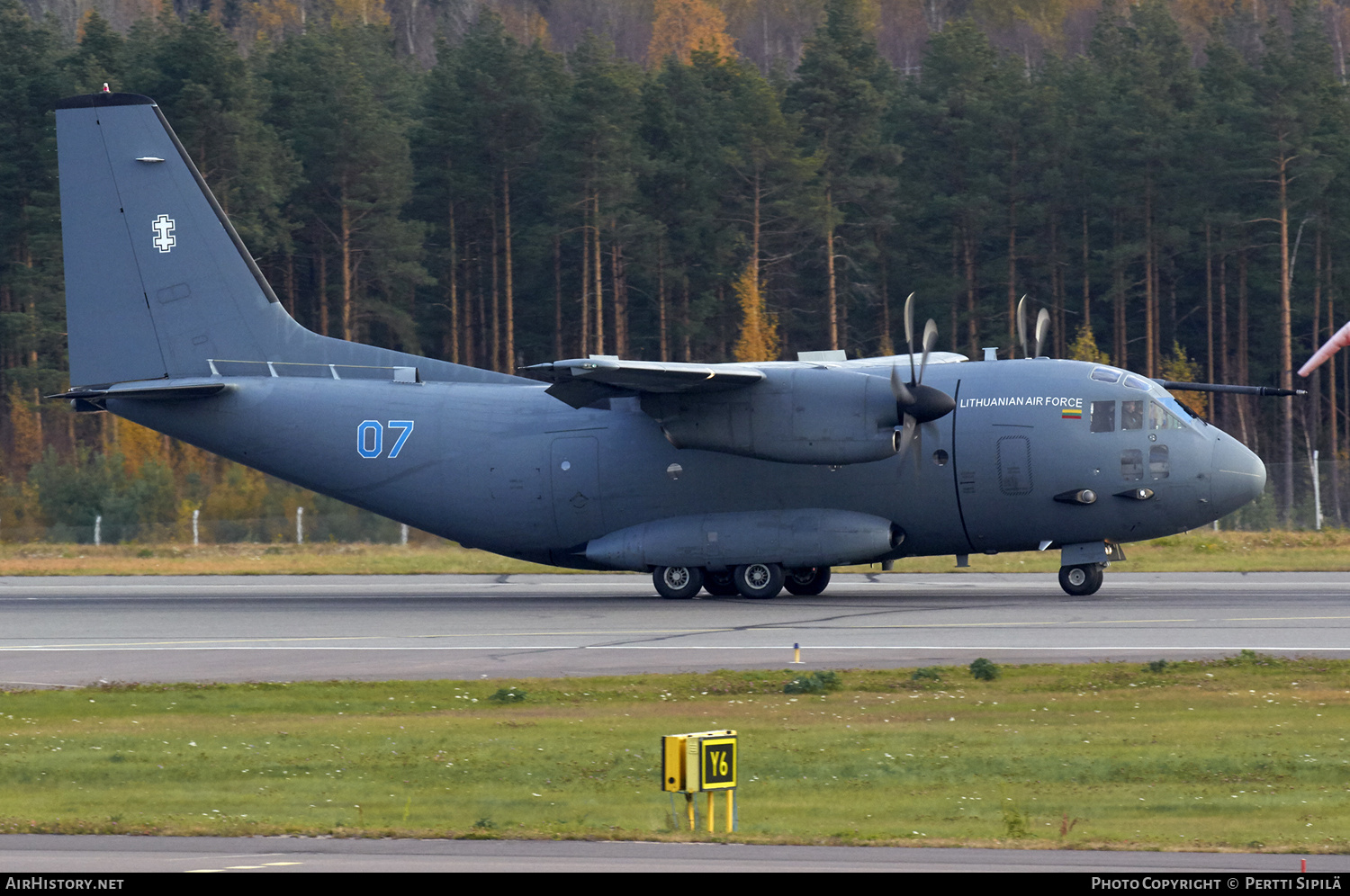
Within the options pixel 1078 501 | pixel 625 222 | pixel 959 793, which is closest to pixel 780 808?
pixel 959 793

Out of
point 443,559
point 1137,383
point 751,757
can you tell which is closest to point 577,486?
point 1137,383

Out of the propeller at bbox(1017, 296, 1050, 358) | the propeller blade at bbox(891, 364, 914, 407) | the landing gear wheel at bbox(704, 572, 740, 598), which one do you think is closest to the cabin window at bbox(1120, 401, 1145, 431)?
the propeller at bbox(1017, 296, 1050, 358)

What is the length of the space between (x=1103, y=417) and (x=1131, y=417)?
0.48 m

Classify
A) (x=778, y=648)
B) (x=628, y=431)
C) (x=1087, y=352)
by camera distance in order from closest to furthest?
(x=778, y=648), (x=628, y=431), (x=1087, y=352)

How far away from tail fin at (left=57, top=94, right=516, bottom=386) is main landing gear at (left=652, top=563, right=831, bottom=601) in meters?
5.44

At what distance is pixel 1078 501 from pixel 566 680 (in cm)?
1119

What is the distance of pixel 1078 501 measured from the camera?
25.6 metres

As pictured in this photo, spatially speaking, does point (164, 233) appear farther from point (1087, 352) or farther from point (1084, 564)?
point (1087, 352)

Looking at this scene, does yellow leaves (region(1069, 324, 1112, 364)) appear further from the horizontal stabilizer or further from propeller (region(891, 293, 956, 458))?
the horizontal stabilizer

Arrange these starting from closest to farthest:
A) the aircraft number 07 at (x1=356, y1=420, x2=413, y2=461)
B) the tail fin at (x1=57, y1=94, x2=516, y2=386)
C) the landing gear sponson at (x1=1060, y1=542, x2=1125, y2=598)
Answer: the landing gear sponson at (x1=1060, y1=542, x2=1125, y2=598), the aircraft number 07 at (x1=356, y1=420, x2=413, y2=461), the tail fin at (x1=57, y1=94, x2=516, y2=386)

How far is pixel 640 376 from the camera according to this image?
25.0 metres

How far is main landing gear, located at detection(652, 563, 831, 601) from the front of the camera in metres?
27.2

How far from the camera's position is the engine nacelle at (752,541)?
26.2 meters

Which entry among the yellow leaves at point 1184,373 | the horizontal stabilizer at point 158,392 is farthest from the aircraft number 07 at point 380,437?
the yellow leaves at point 1184,373
